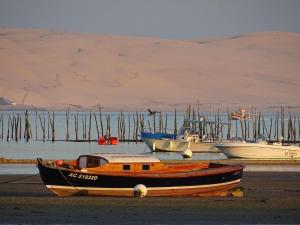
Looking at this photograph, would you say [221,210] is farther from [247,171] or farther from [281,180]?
[247,171]

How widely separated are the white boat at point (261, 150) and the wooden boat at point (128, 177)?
76.0 feet

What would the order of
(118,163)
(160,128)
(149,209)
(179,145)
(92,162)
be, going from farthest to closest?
(160,128) → (179,145) → (92,162) → (118,163) → (149,209)

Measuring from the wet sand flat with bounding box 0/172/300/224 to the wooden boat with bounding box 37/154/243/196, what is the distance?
32cm

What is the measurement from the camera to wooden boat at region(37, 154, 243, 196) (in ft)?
86.8

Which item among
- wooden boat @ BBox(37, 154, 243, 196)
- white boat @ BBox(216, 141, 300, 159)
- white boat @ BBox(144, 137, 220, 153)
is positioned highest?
white boat @ BBox(144, 137, 220, 153)

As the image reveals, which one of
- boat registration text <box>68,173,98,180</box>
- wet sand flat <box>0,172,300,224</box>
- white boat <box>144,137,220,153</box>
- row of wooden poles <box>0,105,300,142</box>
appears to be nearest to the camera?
wet sand flat <box>0,172,300,224</box>

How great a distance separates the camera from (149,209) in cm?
2411

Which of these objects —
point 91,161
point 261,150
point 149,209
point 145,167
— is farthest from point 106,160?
point 261,150

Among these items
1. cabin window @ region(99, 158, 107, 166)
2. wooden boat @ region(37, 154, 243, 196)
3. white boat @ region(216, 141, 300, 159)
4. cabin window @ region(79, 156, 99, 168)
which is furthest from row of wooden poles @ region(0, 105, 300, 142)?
cabin window @ region(99, 158, 107, 166)

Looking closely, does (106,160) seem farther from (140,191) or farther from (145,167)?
(140,191)

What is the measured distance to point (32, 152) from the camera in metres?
66.2

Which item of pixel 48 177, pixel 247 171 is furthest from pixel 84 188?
pixel 247 171

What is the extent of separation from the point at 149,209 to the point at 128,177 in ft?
8.32

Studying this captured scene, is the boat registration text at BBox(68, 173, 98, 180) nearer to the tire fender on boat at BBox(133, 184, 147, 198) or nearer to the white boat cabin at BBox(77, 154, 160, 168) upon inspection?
the white boat cabin at BBox(77, 154, 160, 168)
